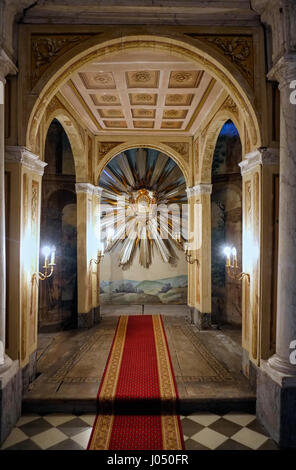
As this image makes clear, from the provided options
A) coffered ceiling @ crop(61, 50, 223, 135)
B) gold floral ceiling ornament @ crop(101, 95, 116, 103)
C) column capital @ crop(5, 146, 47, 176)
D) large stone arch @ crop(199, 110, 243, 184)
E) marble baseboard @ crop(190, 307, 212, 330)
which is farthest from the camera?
marble baseboard @ crop(190, 307, 212, 330)

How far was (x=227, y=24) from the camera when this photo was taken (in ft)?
12.8

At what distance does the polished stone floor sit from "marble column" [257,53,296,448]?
0.68m

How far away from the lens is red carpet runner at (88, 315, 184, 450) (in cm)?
324

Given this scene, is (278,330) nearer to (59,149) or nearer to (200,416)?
(200,416)

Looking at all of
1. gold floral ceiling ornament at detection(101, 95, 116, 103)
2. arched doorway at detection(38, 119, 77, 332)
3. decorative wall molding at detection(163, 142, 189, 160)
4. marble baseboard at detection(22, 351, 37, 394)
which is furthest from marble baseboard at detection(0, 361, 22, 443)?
decorative wall molding at detection(163, 142, 189, 160)

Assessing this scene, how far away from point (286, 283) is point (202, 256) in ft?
12.5

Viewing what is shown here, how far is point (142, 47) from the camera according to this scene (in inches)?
156

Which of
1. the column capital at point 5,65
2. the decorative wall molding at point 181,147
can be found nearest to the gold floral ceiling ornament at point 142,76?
the column capital at point 5,65

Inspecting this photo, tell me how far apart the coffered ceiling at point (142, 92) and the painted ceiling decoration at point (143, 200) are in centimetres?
214

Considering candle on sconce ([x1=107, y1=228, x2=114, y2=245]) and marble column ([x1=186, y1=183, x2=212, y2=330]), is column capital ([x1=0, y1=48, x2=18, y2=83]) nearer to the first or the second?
marble column ([x1=186, y1=183, x2=212, y2=330])

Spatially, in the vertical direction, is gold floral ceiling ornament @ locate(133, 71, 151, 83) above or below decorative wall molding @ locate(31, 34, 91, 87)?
above

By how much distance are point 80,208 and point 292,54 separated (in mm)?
5226

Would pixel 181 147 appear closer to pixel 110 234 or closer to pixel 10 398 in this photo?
pixel 110 234
